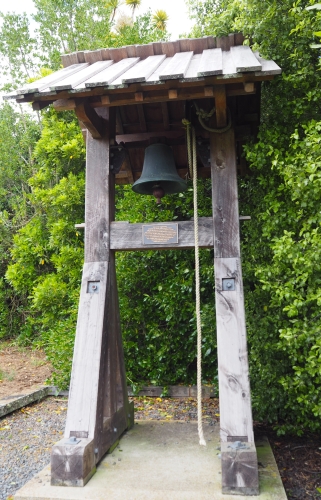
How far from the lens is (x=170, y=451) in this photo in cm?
315

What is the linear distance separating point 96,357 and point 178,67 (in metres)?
2.14

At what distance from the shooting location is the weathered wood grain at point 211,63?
8.60ft

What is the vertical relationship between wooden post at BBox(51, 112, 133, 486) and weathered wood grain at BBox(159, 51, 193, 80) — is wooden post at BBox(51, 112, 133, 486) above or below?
below

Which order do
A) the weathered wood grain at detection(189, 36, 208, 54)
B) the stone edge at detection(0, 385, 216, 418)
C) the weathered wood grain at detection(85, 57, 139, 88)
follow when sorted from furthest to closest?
the stone edge at detection(0, 385, 216, 418) < the weathered wood grain at detection(189, 36, 208, 54) < the weathered wood grain at detection(85, 57, 139, 88)

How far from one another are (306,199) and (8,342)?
7818mm

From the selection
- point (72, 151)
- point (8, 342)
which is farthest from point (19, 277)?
point (72, 151)

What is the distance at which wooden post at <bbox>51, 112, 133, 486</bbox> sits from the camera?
8.63 ft

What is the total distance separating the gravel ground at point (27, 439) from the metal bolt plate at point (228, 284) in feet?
7.27

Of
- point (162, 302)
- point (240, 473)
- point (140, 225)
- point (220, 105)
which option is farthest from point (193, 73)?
point (162, 302)

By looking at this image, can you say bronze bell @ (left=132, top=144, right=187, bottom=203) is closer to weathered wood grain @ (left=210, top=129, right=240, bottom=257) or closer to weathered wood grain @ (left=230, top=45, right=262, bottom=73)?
weathered wood grain @ (left=210, top=129, right=240, bottom=257)

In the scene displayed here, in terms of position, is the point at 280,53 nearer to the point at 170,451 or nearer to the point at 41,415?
the point at 170,451

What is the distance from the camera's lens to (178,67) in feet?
9.74

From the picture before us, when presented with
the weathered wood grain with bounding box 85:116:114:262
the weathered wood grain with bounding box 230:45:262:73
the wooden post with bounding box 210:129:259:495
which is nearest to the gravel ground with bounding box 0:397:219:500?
the wooden post with bounding box 210:129:259:495

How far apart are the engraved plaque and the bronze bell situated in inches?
11.6
